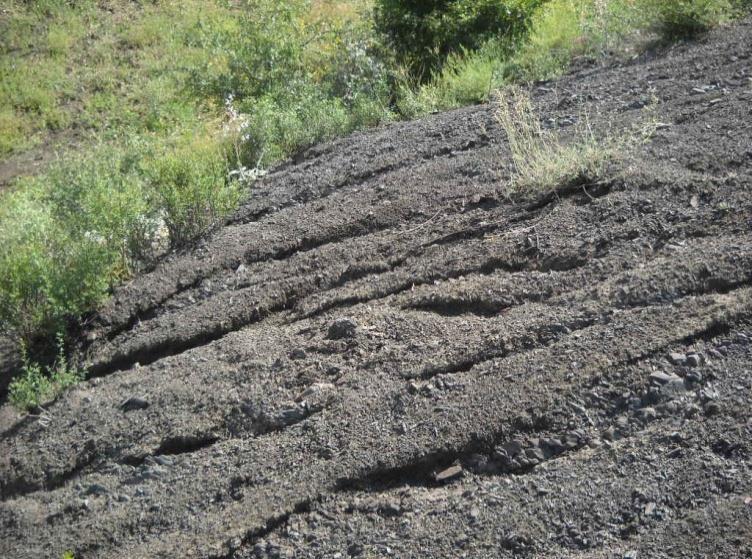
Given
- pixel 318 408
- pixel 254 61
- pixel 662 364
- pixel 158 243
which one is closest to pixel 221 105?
pixel 254 61

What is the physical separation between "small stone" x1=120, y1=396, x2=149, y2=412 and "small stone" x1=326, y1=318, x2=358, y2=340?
1101 mm

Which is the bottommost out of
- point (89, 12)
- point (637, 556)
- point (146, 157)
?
point (637, 556)

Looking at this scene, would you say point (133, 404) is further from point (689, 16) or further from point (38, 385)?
point (689, 16)

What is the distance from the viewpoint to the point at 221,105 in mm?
11406

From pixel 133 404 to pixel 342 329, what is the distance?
1266 millimetres

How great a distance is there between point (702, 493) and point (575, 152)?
274 centimetres

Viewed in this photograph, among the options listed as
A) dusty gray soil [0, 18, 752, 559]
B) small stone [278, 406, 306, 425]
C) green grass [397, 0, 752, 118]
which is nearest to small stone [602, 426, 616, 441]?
dusty gray soil [0, 18, 752, 559]

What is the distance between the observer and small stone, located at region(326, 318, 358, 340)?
5145 mm

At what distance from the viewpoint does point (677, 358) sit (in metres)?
4.21

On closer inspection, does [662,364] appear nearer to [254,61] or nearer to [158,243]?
[158,243]

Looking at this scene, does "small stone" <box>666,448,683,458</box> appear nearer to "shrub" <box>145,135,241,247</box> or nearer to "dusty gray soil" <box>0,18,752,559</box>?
"dusty gray soil" <box>0,18,752,559</box>

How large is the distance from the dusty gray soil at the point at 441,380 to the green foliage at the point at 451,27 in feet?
11.5

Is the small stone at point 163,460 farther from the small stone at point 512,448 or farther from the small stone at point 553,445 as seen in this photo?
the small stone at point 553,445

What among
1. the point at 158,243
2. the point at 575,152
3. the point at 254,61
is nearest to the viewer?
the point at 575,152
